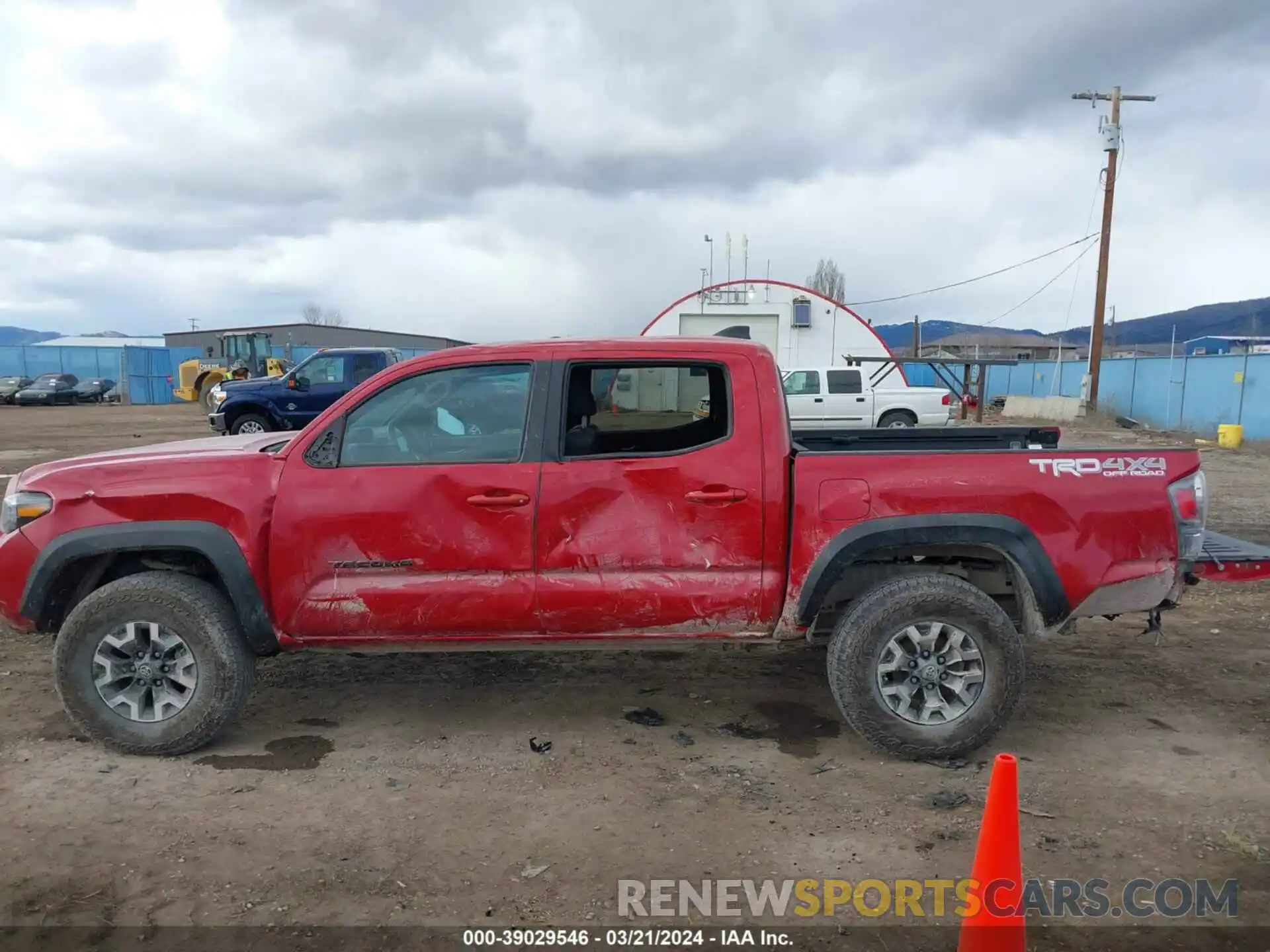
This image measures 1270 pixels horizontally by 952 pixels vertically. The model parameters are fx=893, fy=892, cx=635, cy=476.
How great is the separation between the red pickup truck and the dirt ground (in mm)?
394

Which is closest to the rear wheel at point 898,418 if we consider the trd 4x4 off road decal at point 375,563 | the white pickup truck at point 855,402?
the white pickup truck at point 855,402

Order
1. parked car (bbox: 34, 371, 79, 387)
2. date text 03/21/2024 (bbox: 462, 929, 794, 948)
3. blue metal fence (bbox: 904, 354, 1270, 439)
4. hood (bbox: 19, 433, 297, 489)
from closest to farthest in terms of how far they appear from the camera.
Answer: date text 03/21/2024 (bbox: 462, 929, 794, 948) → hood (bbox: 19, 433, 297, 489) → blue metal fence (bbox: 904, 354, 1270, 439) → parked car (bbox: 34, 371, 79, 387)

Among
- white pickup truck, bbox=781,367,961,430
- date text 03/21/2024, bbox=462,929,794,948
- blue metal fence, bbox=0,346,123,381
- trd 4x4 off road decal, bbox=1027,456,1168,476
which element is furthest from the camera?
blue metal fence, bbox=0,346,123,381

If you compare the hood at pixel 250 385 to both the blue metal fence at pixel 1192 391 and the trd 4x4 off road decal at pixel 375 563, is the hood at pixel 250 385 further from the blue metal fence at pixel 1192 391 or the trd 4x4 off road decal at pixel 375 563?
the blue metal fence at pixel 1192 391

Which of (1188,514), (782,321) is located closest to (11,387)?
(782,321)

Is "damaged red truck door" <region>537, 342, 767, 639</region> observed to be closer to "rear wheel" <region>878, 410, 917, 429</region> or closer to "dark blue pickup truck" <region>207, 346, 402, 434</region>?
"dark blue pickup truck" <region>207, 346, 402, 434</region>

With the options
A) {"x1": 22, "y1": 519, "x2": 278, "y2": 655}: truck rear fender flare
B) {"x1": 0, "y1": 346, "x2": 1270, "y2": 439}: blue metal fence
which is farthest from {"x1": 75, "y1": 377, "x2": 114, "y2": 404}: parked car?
{"x1": 22, "y1": 519, "x2": 278, "y2": 655}: truck rear fender flare

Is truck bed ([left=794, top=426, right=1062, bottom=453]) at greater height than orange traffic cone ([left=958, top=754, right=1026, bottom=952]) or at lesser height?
greater

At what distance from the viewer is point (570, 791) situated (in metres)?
3.68

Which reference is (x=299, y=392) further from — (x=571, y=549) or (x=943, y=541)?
(x=943, y=541)

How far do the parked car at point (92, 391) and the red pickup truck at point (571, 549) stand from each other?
133 feet

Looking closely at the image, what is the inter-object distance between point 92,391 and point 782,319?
30.8m

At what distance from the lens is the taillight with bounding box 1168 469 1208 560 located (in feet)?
12.6

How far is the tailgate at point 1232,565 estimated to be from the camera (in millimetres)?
3936
